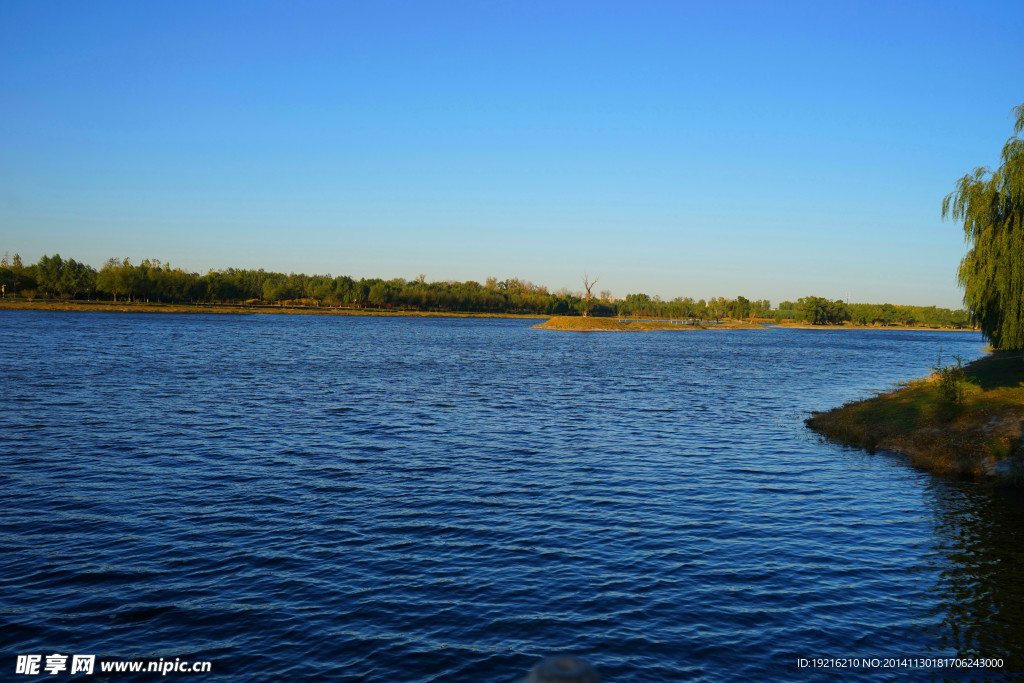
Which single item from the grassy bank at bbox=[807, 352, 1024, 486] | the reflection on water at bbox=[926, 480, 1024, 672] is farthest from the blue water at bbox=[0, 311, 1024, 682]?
the grassy bank at bbox=[807, 352, 1024, 486]

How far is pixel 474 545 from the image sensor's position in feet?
74.1

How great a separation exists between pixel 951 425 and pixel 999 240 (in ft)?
41.7

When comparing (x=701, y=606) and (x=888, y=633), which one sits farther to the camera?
(x=701, y=606)

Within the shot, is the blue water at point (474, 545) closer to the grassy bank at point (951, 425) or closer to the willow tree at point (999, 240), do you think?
the grassy bank at point (951, 425)

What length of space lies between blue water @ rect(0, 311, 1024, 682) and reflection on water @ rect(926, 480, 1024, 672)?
10 cm

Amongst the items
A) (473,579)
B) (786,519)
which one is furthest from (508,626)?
(786,519)

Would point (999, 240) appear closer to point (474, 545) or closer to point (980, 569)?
point (980, 569)

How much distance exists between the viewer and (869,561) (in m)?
22.3

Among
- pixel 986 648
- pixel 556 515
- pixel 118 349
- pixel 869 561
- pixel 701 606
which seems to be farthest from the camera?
pixel 118 349

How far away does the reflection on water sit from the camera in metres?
16.9

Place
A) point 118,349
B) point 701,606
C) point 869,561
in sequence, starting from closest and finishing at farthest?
point 701,606, point 869,561, point 118,349

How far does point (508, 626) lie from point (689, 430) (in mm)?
32249

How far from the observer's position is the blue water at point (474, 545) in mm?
15961

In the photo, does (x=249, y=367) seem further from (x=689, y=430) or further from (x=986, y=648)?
(x=986, y=648)
